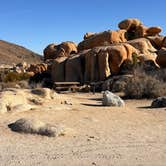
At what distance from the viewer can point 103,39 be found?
Result: 4591 centimetres

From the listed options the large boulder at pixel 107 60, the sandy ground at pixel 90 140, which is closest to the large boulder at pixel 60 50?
the large boulder at pixel 107 60

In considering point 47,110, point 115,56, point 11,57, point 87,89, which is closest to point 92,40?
point 115,56

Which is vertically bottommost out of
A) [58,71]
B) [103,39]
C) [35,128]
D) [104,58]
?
[35,128]

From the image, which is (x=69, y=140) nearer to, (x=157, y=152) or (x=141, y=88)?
(x=157, y=152)

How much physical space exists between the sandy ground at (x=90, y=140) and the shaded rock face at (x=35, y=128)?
0.67 feet

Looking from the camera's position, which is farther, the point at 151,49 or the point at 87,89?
the point at 151,49

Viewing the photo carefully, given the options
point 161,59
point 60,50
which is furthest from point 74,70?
point 60,50

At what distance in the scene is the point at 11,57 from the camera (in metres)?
130

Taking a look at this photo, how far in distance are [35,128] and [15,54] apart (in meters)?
131

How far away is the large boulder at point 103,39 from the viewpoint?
45719 mm

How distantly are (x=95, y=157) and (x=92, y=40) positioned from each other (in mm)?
38313

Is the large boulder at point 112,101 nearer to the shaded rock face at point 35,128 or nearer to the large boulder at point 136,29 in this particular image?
the shaded rock face at point 35,128

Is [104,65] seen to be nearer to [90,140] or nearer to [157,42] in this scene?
[157,42]

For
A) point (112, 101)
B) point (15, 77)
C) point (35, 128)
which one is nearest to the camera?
point (35, 128)
